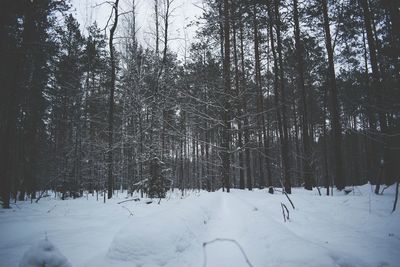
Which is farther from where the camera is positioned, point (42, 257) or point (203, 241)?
point (203, 241)

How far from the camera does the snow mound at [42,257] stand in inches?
59.2

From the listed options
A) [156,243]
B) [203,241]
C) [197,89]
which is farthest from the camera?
[197,89]

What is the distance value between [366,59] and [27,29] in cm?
2344

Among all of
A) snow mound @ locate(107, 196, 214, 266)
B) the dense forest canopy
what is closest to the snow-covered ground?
snow mound @ locate(107, 196, 214, 266)

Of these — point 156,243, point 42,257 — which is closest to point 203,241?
point 156,243

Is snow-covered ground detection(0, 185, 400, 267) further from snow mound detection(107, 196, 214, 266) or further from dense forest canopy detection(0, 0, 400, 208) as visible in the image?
dense forest canopy detection(0, 0, 400, 208)

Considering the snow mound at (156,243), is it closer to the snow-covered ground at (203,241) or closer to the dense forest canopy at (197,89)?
the snow-covered ground at (203,241)

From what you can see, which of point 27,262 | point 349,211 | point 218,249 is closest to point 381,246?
point 218,249

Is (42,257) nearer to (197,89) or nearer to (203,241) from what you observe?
(203,241)

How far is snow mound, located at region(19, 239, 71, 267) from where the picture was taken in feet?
4.93

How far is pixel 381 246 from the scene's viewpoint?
2369 mm

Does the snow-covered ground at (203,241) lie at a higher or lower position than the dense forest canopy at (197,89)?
lower

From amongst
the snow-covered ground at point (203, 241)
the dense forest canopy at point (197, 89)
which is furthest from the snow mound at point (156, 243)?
the dense forest canopy at point (197, 89)

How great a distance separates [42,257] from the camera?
1.52 m
